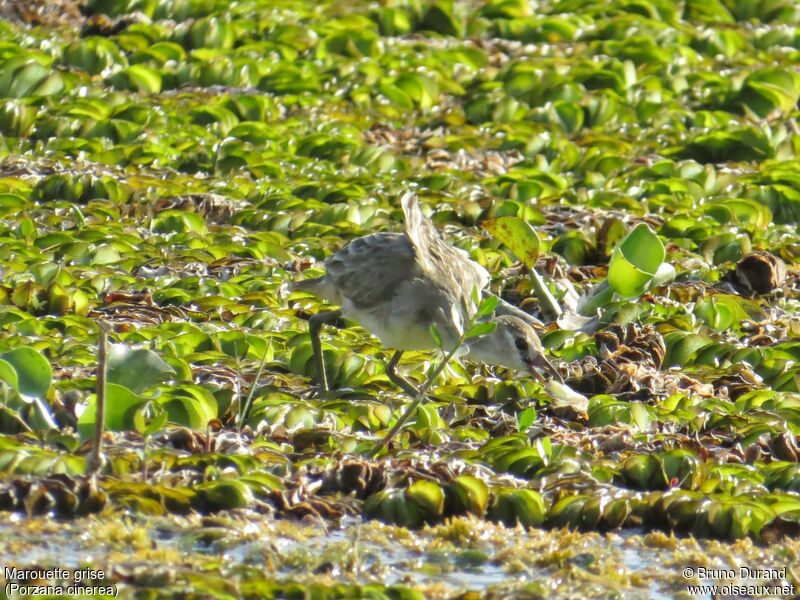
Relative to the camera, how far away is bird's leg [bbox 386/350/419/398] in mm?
6336

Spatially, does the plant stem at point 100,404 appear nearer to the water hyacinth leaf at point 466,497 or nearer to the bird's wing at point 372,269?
the water hyacinth leaf at point 466,497

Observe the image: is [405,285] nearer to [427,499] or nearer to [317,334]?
[317,334]

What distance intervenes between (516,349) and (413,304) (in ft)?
1.56

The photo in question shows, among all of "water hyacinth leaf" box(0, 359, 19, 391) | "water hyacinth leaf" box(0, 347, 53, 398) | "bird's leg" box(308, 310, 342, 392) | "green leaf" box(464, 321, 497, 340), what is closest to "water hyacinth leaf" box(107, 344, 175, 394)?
"water hyacinth leaf" box(0, 347, 53, 398)

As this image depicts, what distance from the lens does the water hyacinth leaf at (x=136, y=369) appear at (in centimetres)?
573

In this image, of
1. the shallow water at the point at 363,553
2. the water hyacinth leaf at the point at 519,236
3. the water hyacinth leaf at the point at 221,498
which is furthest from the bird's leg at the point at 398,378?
the water hyacinth leaf at the point at 221,498

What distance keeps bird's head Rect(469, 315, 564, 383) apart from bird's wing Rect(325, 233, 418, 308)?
0.44 m

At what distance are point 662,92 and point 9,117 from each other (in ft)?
15.9

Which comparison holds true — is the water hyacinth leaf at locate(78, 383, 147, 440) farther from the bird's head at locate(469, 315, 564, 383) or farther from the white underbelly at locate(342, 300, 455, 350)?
the bird's head at locate(469, 315, 564, 383)

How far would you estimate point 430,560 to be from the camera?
4738 mm

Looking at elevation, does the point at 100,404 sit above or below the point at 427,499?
above

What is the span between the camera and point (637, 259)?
7320mm

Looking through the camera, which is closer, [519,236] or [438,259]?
[438,259]

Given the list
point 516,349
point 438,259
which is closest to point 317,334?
point 438,259
